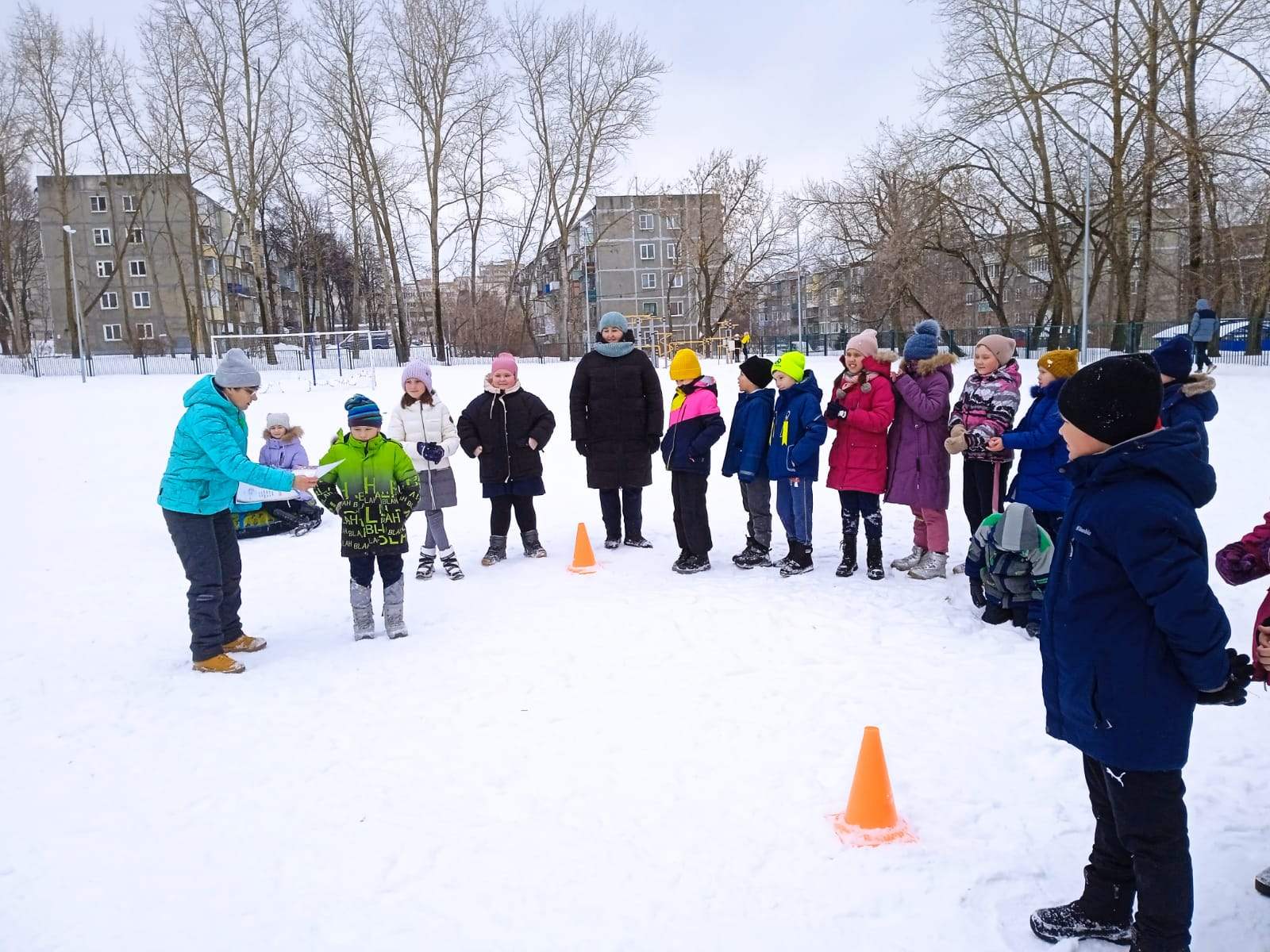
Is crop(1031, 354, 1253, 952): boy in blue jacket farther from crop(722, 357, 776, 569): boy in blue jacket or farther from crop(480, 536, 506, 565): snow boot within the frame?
crop(480, 536, 506, 565): snow boot

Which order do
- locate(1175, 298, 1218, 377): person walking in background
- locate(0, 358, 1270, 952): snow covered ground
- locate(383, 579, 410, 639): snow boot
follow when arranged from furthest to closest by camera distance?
locate(1175, 298, 1218, 377): person walking in background, locate(383, 579, 410, 639): snow boot, locate(0, 358, 1270, 952): snow covered ground

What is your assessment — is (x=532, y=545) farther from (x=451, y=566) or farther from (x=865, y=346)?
(x=865, y=346)

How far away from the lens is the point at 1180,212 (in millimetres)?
31891

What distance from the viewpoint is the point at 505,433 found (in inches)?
306

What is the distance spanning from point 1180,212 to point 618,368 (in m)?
33.1

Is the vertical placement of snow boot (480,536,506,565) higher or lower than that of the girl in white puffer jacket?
lower

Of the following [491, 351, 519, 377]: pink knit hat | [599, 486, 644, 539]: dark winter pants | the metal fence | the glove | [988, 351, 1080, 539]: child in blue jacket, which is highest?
the metal fence

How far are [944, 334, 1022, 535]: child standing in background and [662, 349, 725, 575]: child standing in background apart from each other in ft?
6.54

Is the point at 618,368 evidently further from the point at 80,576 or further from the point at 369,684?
the point at 80,576

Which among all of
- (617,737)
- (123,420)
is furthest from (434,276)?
(617,737)

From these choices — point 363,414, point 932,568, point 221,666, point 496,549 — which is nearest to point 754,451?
point 932,568

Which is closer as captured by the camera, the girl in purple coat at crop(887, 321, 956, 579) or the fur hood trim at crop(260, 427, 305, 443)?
the girl in purple coat at crop(887, 321, 956, 579)

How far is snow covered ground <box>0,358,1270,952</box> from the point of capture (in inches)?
118

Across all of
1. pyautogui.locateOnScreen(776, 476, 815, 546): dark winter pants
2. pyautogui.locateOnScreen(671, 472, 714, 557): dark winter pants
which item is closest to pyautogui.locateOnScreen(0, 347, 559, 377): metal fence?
pyautogui.locateOnScreen(671, 472, 714, 557): dark winter pants
